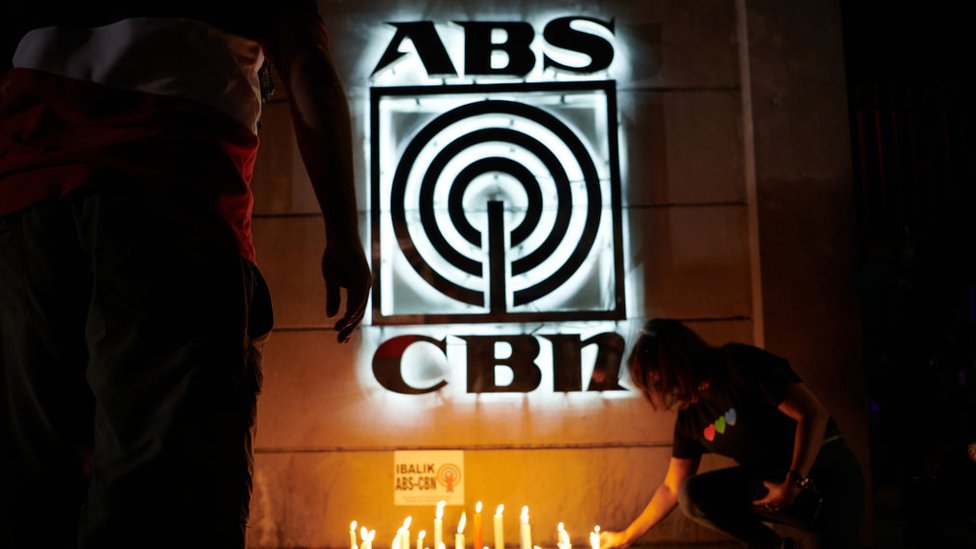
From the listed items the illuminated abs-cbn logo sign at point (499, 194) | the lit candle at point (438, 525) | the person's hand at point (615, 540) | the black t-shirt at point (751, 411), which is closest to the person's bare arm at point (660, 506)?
the person's hand at point (615, 540)

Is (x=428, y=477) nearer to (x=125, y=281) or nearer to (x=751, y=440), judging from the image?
(x=751, y=440)

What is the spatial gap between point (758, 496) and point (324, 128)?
2.31m

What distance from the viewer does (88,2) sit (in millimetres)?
1020

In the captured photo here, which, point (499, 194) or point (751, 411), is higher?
point (499, 194)

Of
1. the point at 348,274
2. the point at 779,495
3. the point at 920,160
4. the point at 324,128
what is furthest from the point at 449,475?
the point at 920,160

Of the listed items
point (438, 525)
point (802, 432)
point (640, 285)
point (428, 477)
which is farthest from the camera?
point (640, 285)

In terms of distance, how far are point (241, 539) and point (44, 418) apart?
10.8 inches

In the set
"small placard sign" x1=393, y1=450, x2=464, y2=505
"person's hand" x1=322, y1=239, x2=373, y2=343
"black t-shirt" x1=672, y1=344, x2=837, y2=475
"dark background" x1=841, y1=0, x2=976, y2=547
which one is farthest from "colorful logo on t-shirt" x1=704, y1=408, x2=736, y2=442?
"person's hand" x1=322, y1=239, x2=373, y2=343

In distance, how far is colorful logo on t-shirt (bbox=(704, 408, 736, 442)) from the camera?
2.73 metres

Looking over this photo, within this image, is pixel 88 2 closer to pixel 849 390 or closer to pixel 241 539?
pixel 241 539

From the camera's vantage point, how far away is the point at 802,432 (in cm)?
245

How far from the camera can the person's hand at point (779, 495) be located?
2459mm

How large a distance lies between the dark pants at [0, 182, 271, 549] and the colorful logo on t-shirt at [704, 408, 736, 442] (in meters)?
2.23

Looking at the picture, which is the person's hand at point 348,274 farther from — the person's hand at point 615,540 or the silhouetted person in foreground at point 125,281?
the person's hand at point 615,540
